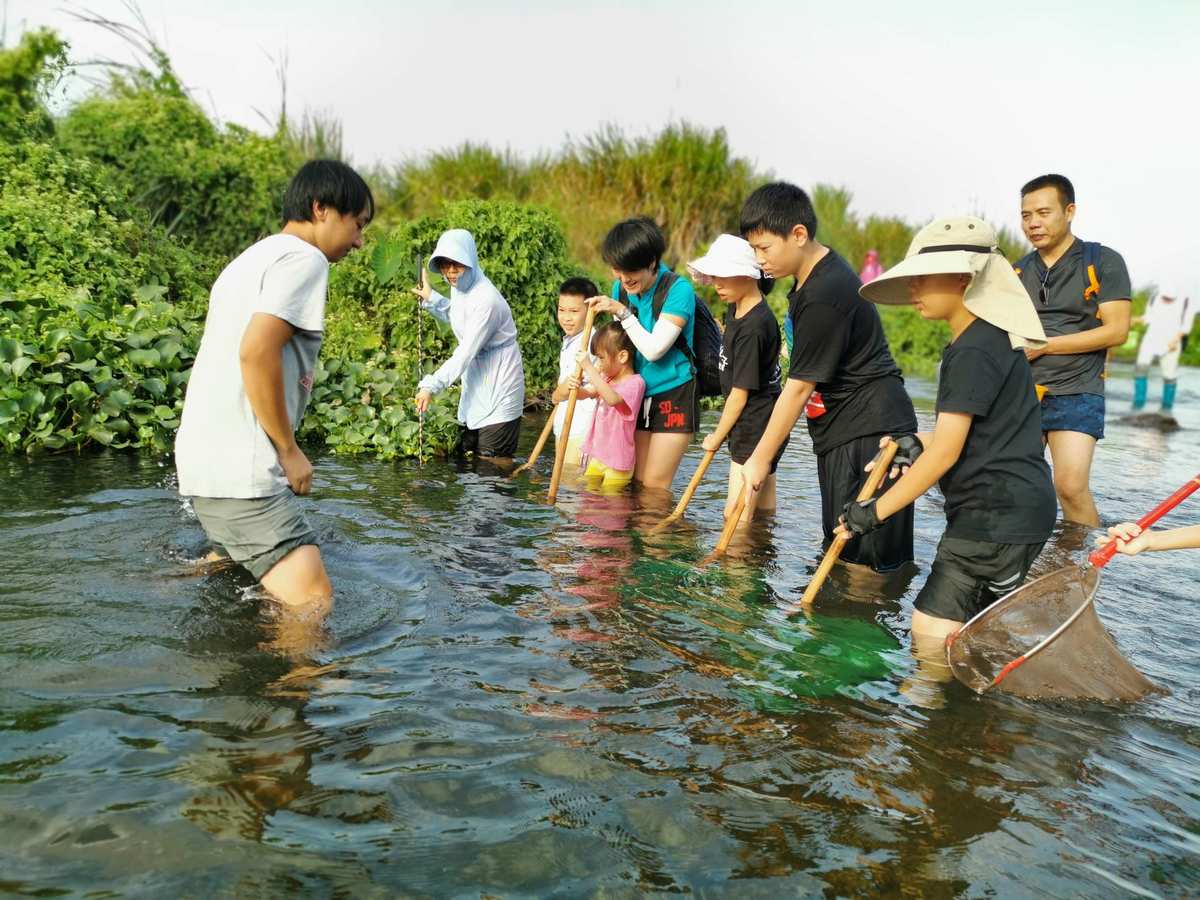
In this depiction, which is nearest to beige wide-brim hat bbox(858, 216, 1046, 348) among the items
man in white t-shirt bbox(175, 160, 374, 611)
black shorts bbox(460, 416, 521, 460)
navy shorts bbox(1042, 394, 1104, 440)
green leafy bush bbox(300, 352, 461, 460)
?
man in white t-shirt bbox(175, 160, 374, 611)

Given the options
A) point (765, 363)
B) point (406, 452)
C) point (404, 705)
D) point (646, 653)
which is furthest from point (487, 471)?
point (404, 705)

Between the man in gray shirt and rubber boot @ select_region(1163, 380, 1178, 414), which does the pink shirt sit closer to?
the man in gray shirt

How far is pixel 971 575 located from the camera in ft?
12.6

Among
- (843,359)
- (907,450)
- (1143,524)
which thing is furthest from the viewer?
(843,359)

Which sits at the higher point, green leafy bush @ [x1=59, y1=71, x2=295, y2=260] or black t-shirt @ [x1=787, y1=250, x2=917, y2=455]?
green leafy bush @ [x1=59, y1=71, x2=295, y2=260]

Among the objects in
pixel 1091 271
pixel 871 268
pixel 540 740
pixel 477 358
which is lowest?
pixel 540 740

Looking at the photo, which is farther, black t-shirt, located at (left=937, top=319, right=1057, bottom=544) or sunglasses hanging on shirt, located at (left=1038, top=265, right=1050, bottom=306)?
sunglasses hanging on shirt, located at (left=1038, top=265, right=1050, bottom=306)

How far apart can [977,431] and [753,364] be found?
2059 millimetres

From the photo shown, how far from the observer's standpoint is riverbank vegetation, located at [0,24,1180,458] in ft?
23.6

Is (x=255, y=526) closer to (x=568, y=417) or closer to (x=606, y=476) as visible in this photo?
(x=568, y=417)

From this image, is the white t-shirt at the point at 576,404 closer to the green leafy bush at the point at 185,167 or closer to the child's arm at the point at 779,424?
the child's arm at the point at 779,424

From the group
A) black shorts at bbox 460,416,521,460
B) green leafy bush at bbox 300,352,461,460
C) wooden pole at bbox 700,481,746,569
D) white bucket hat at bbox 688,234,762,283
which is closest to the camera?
wooden pole at bbox 700,481,746,569

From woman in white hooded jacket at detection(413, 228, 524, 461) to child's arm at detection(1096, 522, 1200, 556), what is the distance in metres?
5.11

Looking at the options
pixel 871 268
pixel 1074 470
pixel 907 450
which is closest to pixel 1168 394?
pixel 871 268
